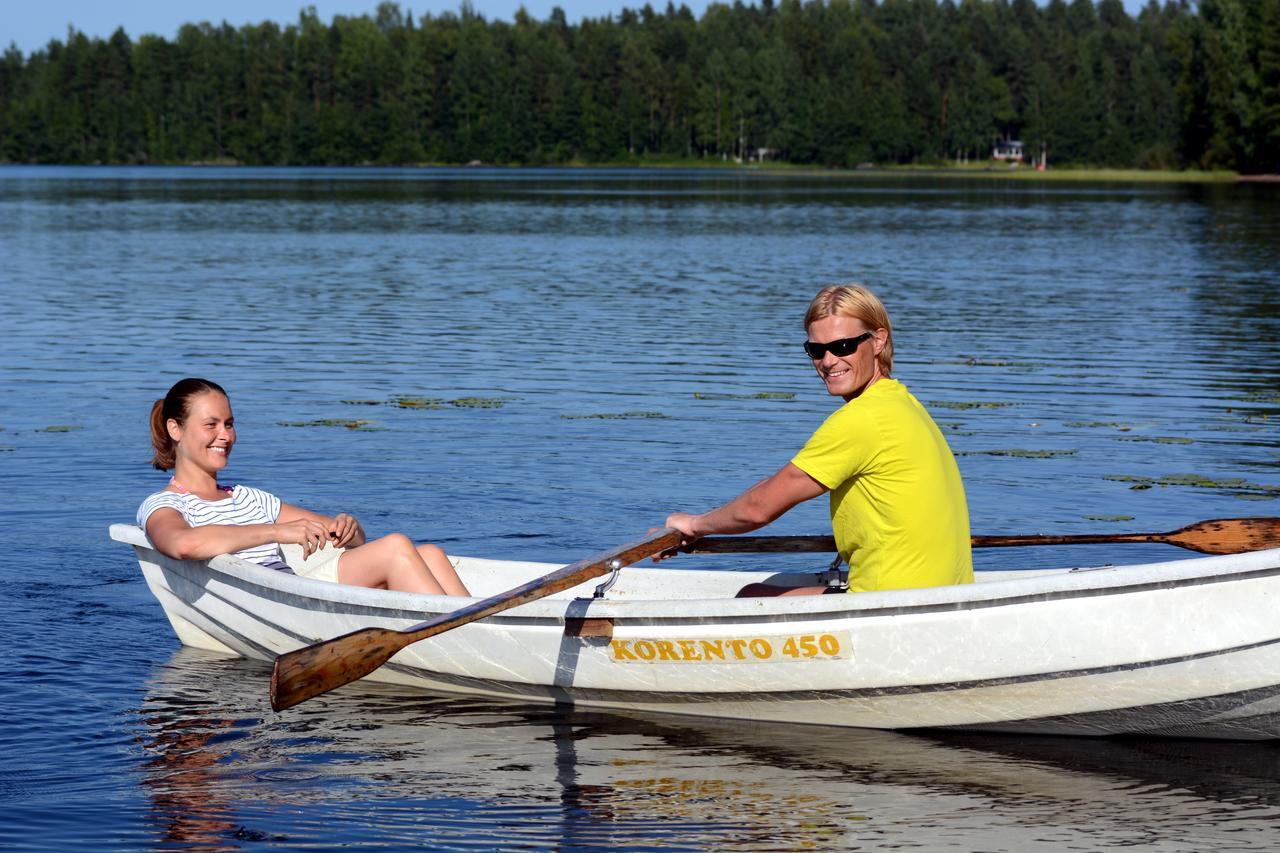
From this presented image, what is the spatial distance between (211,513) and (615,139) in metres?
174

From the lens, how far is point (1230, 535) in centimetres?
776

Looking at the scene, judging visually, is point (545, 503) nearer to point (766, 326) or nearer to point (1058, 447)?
point (1058, 447)

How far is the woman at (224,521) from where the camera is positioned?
7.75 metres

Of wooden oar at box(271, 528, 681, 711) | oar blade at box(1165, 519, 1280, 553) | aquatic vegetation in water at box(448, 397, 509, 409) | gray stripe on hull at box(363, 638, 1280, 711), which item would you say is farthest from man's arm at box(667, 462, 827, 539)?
aquatic vegetation in water at box(448, 397, 509, 409)

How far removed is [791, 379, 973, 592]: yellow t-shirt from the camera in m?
6.57

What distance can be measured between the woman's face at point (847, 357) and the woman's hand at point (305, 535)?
244 centimetres

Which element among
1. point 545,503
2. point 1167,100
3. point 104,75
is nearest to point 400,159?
point 104,75

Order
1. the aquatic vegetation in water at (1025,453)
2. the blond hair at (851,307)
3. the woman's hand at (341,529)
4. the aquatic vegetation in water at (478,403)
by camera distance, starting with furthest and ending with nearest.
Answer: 1. the aquatic vegetation in water at (478,403)
2. the aquatic vegetation in water at (1025,453)
3. the woman's hand at (341,529)
4. the blond hair at (851,307)

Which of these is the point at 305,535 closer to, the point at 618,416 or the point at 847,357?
the point at 847,357

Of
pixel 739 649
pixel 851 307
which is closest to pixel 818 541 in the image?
pixel 739 649

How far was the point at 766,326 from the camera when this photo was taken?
78.8ft

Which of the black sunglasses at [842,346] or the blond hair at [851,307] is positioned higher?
the blond hair at [851,307]

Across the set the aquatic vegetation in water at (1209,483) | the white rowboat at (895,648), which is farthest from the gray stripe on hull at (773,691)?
the aquatic vegetation in water at (1209,483)

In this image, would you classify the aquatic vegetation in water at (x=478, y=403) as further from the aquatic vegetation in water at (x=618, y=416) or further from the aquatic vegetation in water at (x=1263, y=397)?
the aquatic vegetation in water at (x=1263, y=397)
